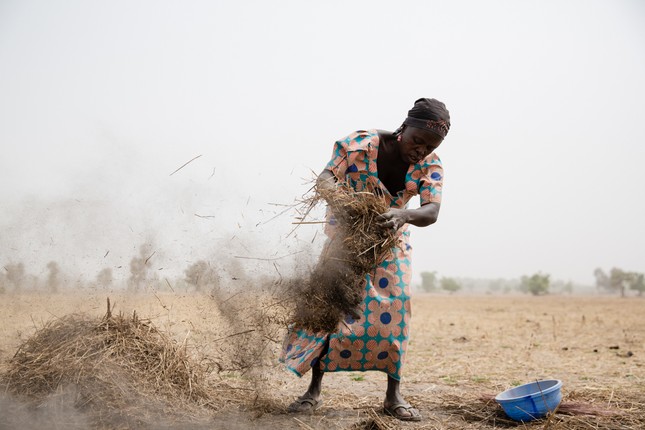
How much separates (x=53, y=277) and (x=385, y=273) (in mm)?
2866

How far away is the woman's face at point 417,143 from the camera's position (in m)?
4.42

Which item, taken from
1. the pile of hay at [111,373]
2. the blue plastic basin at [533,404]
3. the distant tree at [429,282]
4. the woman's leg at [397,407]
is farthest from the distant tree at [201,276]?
the distant tree at [429,282]

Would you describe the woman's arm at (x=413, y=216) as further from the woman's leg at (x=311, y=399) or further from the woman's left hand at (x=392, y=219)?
the woman's leg at (x=311, y=399)

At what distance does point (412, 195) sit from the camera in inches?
187

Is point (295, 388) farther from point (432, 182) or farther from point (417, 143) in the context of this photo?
point (417, 143)

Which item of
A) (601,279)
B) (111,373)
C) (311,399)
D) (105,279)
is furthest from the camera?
(601,279)

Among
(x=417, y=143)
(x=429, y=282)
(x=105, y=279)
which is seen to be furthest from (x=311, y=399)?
(x=429, y=282)

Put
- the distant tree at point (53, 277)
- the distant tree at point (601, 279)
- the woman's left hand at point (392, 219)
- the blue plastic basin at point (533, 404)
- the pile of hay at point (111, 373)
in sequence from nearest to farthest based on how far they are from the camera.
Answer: the pile of hay at point (111, 373), the woman's left hand at point (392, 219), the blue plastic basin at point (533, 404), the distant tree at point (53, 277), the distant tree at point (601, 279)

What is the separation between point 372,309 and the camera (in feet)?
14.8

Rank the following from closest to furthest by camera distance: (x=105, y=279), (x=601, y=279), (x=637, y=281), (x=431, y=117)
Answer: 1. (x=431, y=117)
2. (x=105, y=279)
3. (x=637, y=281)
4. (x=601, y=279)

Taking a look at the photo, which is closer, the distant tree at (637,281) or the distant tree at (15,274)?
the distant tree at (15,274)

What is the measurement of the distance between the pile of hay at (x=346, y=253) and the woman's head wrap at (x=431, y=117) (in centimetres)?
82

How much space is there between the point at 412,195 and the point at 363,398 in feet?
6.95

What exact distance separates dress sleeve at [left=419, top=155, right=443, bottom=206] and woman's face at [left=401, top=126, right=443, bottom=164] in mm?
128
